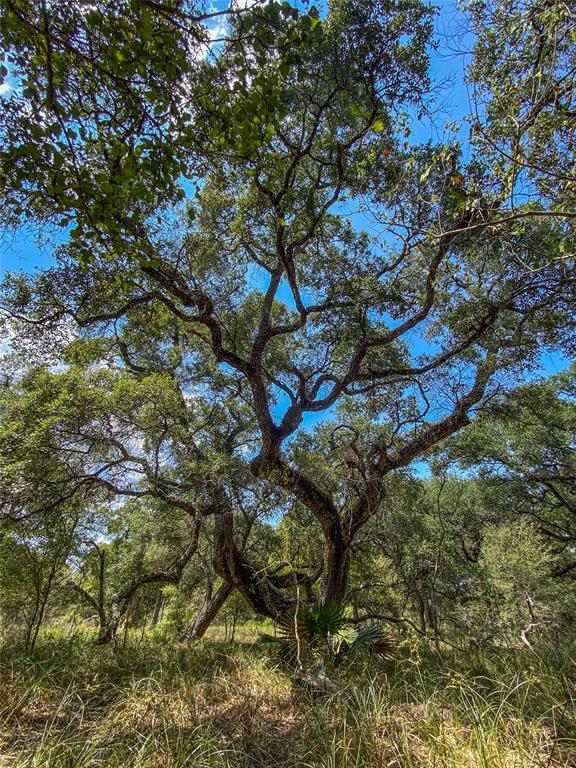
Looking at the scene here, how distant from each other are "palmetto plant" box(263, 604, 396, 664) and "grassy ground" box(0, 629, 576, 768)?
0.45 meters

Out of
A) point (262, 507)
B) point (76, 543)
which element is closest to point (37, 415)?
point (76, 543)

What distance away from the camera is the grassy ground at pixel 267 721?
229cm

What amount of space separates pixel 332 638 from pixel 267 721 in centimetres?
204

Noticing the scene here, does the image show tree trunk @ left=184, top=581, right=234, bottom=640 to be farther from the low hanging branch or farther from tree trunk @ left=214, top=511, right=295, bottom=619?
tree trunk @ left=214, top=511, right=295, bottom=619

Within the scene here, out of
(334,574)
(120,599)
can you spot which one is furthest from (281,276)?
(120,599)

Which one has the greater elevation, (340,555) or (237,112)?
(237,112)

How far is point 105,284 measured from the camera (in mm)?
4984

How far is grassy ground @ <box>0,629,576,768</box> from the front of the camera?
2.29 metres

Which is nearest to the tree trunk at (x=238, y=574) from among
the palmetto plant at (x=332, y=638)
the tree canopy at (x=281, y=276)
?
the tree canopy at (x=281, y=276)

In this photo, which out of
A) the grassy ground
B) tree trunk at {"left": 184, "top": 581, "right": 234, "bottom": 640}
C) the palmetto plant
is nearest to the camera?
the grassy ground

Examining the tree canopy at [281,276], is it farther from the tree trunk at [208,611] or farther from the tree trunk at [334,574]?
the tree trunk at [208,611]

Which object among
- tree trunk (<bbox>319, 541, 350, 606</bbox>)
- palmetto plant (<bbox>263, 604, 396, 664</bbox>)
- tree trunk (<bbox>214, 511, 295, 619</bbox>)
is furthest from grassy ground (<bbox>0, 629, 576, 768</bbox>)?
tree trunk (<bbox>214, 511, 295, 619</bbox>)

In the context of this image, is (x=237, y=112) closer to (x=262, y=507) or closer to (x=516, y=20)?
→ (x=516, y=20)

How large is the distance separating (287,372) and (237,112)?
633 cm
